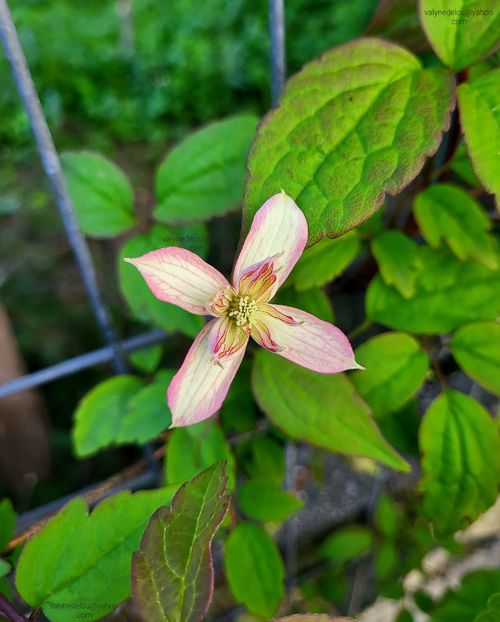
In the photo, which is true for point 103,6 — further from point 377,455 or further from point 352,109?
point 377,455

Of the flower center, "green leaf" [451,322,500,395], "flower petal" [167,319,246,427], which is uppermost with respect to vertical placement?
the flower center

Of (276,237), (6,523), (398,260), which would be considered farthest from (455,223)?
(6,523)

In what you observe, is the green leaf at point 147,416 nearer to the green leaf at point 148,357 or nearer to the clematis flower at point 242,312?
the green leaf at point 148,357

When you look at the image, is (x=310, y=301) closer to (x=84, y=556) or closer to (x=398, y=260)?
(x=398, y=260)

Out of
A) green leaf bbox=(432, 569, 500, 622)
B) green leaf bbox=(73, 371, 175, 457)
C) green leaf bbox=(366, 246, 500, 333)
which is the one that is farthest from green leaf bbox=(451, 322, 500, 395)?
green leaf bbox=(432, 569, 500, 622)

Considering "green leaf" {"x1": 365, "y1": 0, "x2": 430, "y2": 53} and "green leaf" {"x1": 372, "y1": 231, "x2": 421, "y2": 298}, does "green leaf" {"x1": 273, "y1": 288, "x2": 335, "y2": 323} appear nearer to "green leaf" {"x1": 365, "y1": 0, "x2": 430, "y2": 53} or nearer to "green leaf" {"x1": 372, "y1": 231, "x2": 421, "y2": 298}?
"green leaf" {"x1": 372, "y1": 231, "x2": 421, "y2": 298}

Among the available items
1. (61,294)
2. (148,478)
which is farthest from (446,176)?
(61,294)
